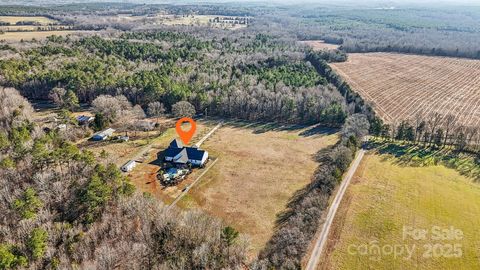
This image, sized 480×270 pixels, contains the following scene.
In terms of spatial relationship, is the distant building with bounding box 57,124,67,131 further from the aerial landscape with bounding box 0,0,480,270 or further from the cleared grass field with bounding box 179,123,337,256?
the cleared grass field with bounding box 179,123,337,256

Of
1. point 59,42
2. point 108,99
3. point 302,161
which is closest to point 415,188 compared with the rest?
point 302,161

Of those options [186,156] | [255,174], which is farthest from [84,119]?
[255,174]

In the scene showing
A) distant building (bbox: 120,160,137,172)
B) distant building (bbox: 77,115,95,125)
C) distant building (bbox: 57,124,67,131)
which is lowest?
distant building (bbox: 120,160,137,172)

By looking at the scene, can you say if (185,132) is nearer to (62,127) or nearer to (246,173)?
(246,173)

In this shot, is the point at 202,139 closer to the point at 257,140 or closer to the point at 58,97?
the point at 257,140

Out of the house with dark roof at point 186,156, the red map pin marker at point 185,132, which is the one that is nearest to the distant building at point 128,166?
the house with dark roof at point 186,156

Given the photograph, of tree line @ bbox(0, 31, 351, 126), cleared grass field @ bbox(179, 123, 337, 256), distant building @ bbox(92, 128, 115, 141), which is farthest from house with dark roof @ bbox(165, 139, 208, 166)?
tree line @ bbox(0, 31, 351, 126)

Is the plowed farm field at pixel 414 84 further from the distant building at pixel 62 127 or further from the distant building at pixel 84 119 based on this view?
the distant building at pixel 62 127
